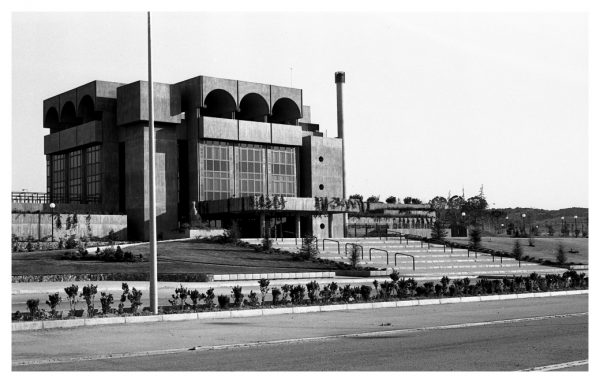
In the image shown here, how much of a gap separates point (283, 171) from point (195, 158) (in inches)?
333

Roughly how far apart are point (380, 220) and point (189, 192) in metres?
35.7

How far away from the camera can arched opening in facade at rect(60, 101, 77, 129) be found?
66500 mm

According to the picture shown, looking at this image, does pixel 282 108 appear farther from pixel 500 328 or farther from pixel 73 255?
pixel 500 328

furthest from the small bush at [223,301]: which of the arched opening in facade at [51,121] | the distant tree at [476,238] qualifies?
the arched opening in facade at [51,121]

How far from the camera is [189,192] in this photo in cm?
6184

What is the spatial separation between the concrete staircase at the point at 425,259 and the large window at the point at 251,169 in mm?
11623

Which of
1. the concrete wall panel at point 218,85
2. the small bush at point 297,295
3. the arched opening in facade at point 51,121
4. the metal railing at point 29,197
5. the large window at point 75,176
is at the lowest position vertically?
the small bush at point 297,295

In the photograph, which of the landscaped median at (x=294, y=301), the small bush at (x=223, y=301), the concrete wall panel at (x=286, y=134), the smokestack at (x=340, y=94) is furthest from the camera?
the smokestack at (x=340, y=94)

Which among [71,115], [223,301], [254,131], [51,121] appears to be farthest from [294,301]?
[51,121]

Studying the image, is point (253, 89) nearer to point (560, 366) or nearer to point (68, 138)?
point (68, 138)

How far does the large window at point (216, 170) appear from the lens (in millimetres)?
61688

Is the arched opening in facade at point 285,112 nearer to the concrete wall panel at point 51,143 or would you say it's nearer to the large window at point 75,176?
the large window at point 75,176

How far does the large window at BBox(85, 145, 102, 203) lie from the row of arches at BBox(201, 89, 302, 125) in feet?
29.3
